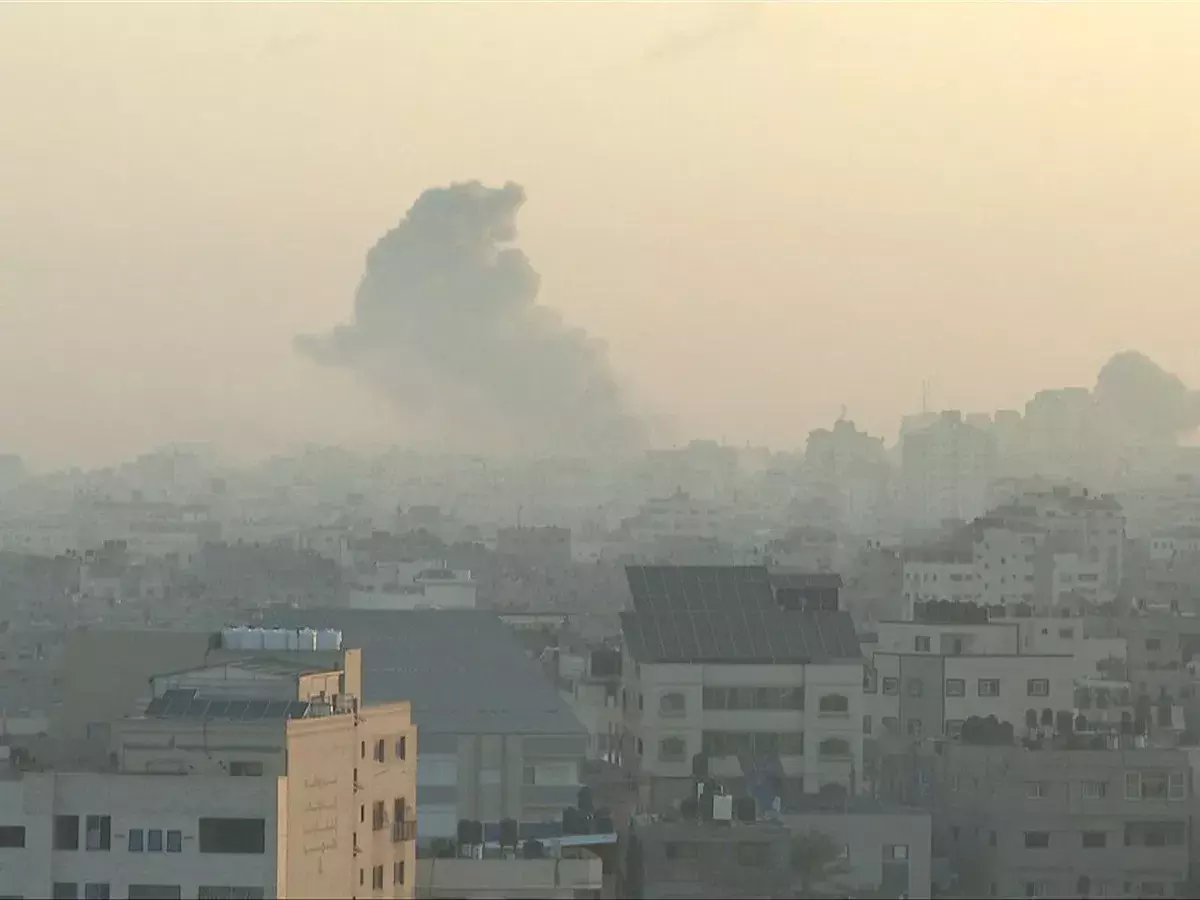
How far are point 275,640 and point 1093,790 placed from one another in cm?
895

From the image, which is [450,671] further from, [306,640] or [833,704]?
[306,640]

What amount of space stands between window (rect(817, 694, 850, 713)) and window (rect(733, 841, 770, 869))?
1056cm

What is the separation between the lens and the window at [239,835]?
1789cm

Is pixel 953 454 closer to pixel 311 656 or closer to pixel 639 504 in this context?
pixel 639 504

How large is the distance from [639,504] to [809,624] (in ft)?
245

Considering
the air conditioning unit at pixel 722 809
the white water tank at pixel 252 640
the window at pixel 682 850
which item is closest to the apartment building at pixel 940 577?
the air conditioning unit at pixel 722 809

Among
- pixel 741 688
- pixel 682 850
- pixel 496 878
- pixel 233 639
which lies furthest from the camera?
pixel 741 688

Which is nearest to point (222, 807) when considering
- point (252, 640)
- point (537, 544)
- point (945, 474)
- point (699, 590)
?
point (252, 640)

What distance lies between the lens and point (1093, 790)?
2886 centimetres

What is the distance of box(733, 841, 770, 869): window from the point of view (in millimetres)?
24219

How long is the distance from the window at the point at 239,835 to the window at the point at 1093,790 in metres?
12.1

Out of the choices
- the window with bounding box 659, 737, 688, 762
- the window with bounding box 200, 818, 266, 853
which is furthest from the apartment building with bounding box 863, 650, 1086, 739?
the window with bounding box 200, 818, 266, 853

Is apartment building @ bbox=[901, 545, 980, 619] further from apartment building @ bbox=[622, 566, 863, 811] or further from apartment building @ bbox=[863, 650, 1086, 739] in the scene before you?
apartment building @ bbox=[622, 566, 863, 811]

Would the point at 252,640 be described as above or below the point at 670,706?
below
